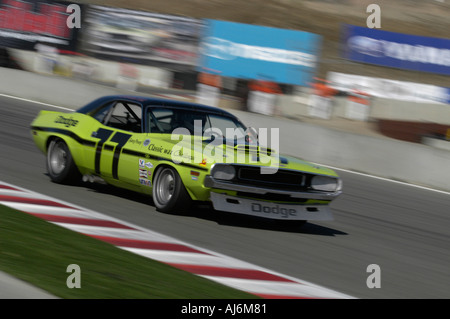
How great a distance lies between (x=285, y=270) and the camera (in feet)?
20.6

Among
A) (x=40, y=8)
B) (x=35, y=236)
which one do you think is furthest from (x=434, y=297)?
(x=40, y=8)

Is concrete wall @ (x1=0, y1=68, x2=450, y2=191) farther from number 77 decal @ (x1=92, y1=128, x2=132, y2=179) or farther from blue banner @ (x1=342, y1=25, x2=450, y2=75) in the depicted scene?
blue banner @ (x1=342, y1=25, x2=450, y2=75)

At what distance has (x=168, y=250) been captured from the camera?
636 cm

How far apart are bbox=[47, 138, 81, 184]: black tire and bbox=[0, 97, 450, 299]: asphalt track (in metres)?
0.11

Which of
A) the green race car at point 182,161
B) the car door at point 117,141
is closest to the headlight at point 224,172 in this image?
the green race car at point 182,161

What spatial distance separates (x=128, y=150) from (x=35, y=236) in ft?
7.89

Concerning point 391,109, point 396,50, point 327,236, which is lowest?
point 327,236

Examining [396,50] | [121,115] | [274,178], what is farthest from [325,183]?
[396,50]

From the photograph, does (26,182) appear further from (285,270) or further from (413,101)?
(413,101)

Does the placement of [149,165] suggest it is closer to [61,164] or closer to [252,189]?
[252,189]

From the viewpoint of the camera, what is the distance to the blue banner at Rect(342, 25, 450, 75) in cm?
2561

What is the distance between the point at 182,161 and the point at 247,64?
1300 centimetres

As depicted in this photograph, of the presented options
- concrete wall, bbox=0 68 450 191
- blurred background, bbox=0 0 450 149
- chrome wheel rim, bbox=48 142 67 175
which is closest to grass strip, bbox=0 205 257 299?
chrome wheel rim, bbox=48 142 67 175

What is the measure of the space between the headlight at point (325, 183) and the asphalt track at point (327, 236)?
492mm
